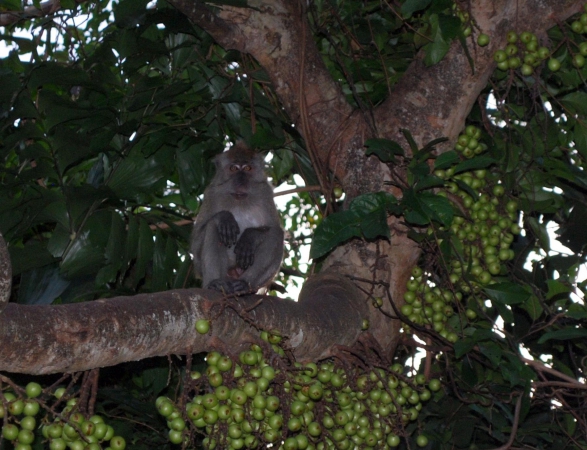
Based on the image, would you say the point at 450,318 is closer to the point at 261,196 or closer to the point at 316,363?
the point at 316,363

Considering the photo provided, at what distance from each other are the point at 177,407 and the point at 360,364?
104 cm

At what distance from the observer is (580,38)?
439cm

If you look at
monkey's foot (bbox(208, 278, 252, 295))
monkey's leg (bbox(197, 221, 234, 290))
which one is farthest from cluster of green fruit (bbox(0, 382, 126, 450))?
monkey's leg (bbox(197, 221, 234, 290))

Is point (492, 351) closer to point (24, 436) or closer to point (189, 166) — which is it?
point (24, 436)

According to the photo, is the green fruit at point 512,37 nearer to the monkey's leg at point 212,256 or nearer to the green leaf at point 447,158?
the green leaf at point 447,158

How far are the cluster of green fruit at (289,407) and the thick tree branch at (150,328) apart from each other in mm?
125

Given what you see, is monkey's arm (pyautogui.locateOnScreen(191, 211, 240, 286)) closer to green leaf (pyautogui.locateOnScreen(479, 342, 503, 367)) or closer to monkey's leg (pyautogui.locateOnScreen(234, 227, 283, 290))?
monkey's leg (pyautogui.locateOnScreen(234, 227, 283, 290))

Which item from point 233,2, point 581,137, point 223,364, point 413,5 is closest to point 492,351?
point 223,364

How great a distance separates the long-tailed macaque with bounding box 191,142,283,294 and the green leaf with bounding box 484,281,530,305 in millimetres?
1342

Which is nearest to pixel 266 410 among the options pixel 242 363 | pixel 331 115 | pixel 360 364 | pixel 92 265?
pixel 242 363

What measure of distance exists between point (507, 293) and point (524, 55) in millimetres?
1401

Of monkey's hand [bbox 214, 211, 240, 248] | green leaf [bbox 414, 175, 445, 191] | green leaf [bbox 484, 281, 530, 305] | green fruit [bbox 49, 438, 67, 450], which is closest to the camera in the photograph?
green fruit [bbox 49, 438, 67, 450]

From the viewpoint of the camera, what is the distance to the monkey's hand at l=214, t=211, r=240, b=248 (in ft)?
16.5

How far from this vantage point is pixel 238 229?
202 inches
